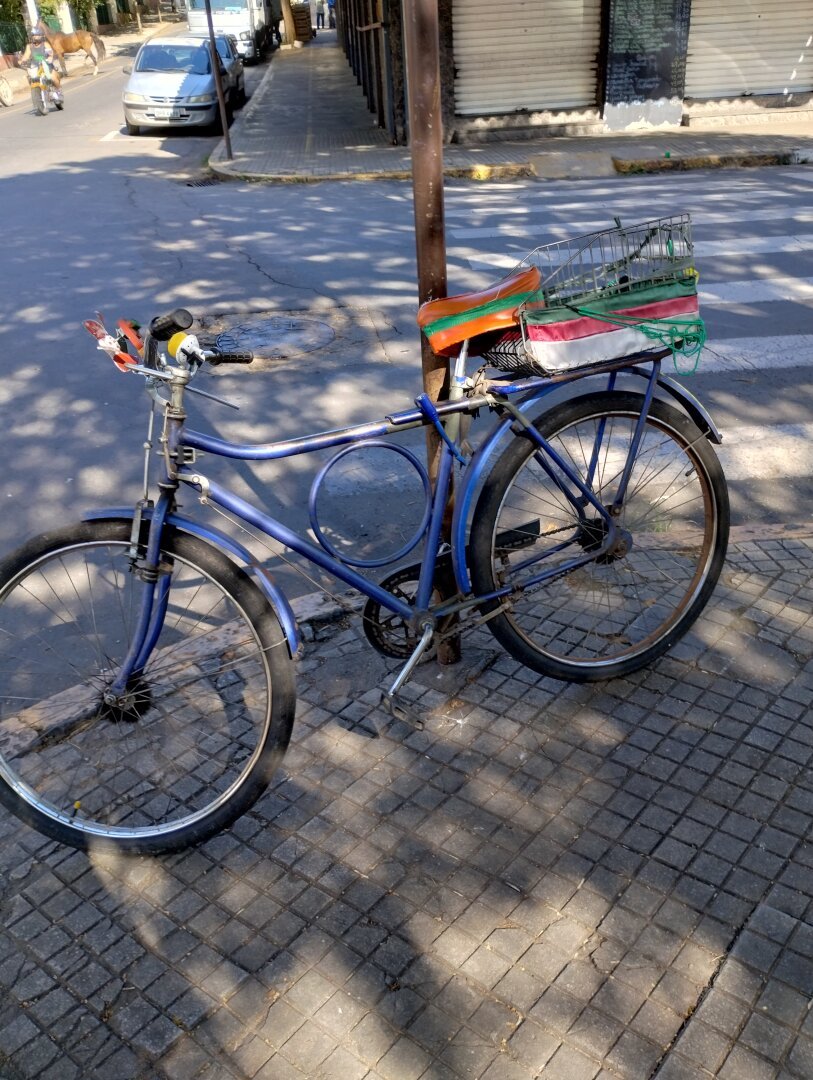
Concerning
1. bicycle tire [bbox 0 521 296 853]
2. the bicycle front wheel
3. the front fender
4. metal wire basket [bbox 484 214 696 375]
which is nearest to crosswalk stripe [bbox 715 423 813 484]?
metal wire basket [bbox 484 214 696 375]

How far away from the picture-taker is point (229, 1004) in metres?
2.50

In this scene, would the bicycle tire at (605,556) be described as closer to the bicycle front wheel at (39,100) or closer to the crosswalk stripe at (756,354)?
the crosswalk stripe at (756,354)

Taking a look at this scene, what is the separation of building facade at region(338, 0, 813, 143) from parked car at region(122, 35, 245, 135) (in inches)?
158

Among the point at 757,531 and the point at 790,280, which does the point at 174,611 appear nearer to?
the point at 757,531

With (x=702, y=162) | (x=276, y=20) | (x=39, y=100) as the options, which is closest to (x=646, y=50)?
(x=702, y=162)

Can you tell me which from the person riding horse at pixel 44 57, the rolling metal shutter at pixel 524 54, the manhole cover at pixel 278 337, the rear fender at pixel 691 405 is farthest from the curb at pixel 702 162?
the person riding horse at pixel 44 57

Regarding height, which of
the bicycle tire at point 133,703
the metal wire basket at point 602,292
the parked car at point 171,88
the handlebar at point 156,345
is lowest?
the parked car at point 171,88

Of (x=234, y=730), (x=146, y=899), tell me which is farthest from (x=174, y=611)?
(x=146, y=899)

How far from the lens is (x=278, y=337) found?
752cm

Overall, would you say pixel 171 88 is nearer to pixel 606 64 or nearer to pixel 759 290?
pixel 606 64

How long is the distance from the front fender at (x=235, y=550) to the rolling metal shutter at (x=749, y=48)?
1685 centimetres

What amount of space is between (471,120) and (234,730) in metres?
15.5

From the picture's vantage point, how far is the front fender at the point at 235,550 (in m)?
2.83

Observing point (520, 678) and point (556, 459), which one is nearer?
point (556, 459)
